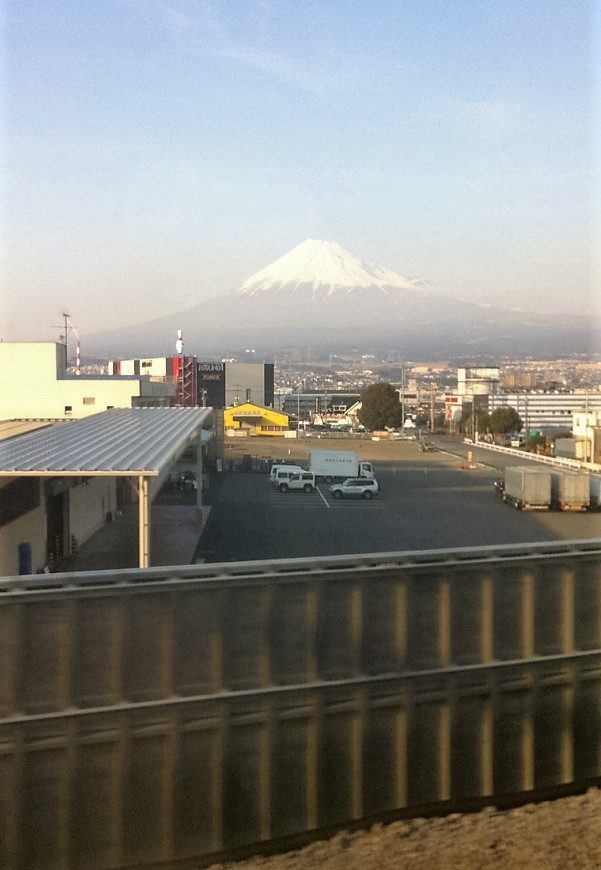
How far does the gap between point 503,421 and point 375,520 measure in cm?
3088

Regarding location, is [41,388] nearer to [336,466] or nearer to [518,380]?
[336,466]

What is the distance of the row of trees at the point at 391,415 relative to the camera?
46156mm

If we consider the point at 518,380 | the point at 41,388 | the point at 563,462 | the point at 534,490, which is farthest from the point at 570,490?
the point at 518,380

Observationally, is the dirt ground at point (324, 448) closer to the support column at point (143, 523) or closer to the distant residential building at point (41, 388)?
the distant residential building at point (41, 388)

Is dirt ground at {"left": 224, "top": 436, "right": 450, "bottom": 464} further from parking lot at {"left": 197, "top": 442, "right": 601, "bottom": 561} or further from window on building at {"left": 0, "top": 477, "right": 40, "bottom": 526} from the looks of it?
window on building at {"left": 0, "top": 477, "right": 40, "bottom": 526}

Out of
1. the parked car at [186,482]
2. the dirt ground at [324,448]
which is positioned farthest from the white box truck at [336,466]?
the dirt ground at [324,448]

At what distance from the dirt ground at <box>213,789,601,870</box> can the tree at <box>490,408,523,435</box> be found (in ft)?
143

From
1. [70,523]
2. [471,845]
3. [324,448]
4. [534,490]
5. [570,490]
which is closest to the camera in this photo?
[471,845]

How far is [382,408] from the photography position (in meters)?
46.3

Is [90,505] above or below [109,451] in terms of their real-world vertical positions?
below

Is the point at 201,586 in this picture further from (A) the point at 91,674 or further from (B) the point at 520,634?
(B) the point at 520,634

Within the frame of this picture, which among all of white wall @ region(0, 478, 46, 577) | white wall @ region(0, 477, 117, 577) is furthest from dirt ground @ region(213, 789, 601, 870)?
white wall @ region(0, 478, 46, 577)

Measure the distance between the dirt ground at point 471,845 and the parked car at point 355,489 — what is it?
16.9 metres

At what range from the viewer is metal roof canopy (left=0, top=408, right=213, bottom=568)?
360 inches
